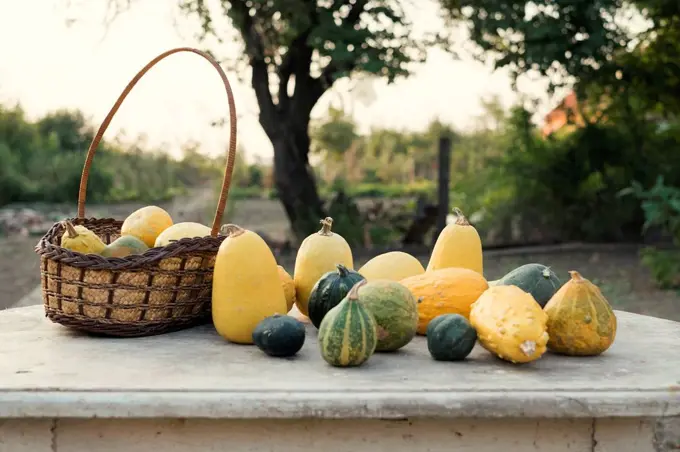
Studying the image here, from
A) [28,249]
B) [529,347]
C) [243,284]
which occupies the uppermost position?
[243,284]

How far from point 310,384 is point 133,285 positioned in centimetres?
61

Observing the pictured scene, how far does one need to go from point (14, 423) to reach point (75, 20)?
7.26 meters

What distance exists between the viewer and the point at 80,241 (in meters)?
2.13

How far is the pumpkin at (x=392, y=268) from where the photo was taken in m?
2.28

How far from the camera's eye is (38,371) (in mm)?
1777

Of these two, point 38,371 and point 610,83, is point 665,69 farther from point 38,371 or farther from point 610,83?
point 38,371

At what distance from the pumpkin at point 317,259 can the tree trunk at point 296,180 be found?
686cm

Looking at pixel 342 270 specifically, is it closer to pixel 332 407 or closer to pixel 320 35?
pixel 332 407

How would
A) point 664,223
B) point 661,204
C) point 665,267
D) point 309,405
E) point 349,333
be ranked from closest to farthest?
point 309,405 < point 349,333 < point 661,204 < point 664,223 < point 665,267

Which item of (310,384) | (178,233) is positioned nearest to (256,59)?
(178,233)

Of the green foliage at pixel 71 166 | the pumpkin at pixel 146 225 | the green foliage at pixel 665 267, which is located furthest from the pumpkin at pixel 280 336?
the green foliage at pixel 71 166

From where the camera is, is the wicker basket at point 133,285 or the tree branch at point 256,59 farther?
the tree branch at point 256,59

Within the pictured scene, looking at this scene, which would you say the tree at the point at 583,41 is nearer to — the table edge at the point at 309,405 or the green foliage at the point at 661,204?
the green foliage at the point at 661,204

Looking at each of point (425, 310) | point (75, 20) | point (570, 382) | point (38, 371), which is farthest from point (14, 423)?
point (75, 20)
